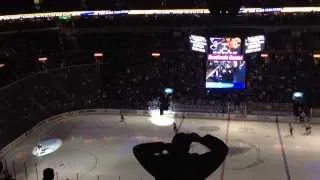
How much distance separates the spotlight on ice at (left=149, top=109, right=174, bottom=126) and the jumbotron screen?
222 cm

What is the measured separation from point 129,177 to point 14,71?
1084 cm

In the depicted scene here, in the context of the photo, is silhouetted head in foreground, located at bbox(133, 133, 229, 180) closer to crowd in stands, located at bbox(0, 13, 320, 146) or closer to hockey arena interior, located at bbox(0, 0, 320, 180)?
hockey arena interior, located at bbox(0, 0, 320, 180)

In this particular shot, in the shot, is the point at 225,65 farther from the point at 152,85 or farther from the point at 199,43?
the point at 152,85

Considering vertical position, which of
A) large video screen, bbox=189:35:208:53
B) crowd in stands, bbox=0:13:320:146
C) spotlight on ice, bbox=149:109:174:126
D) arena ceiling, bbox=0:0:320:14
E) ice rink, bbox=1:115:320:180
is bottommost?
ice rink, bbox=1:115:320:180

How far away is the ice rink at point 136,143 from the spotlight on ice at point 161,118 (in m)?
0.36

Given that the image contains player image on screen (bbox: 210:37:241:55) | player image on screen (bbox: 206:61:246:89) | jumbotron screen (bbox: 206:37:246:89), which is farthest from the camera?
player image on screen (bbox: 206:61:246:89)

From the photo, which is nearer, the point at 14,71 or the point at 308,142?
the point at 308,142

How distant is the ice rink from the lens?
14703 mm

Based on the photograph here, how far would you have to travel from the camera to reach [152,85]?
982 inches

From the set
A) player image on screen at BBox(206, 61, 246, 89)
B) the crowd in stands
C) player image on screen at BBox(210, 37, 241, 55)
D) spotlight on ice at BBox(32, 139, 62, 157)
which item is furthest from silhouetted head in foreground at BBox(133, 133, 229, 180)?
player image on screen at BBox(206, 61, 246, 89)

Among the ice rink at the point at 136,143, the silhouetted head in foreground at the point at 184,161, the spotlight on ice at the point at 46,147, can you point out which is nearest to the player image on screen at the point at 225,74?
the ice rink at the point at 136,143

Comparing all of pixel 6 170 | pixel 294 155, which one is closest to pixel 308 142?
pixel 294 155

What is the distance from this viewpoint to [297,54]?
25.4m

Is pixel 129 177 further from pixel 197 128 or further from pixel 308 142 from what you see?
pixel 308 142
